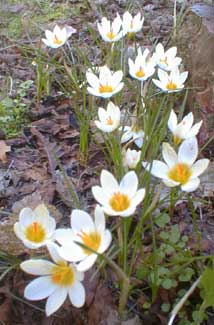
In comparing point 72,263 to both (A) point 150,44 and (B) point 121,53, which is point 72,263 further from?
(A) point 150,44

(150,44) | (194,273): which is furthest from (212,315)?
(150,44)

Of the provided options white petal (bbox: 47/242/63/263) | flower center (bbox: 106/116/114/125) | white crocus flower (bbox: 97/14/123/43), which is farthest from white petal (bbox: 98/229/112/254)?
white crocus flower (bbox: 97/14/123/43)

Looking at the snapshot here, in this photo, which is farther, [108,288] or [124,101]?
[124,101]

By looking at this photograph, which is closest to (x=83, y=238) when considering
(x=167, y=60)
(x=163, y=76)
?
(x=163, y=76)

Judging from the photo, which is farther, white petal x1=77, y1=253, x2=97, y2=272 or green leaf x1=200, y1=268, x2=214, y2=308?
green leaf x1=200, y1=268, x2=214, y2=308

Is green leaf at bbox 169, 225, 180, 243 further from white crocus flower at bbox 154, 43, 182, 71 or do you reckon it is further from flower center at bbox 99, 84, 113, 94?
white crocus flower at bbox 154, 43, 182, 71

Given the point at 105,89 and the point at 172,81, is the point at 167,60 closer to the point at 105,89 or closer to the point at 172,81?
the point at 172,81

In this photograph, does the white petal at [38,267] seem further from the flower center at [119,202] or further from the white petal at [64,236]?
the flower center at [119,202]
